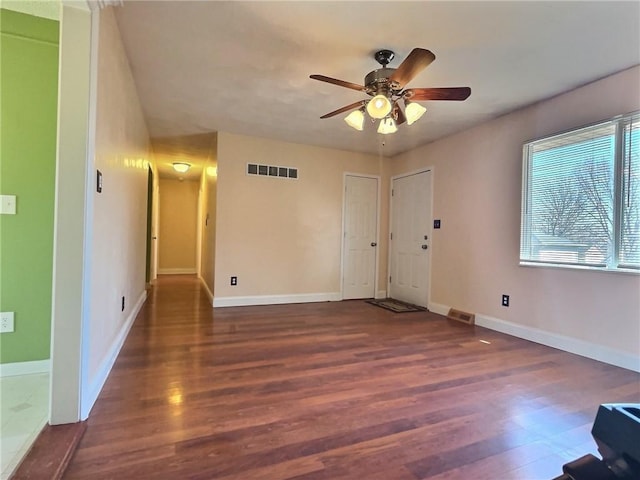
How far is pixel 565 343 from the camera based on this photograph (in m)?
2.94

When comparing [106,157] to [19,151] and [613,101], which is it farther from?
[613,101]

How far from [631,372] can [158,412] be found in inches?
130

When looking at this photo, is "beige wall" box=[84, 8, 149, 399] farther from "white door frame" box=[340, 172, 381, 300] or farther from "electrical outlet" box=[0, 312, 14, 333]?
"white door frame" box=[340, 172, 381, 300]

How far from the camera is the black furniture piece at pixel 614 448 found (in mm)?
603

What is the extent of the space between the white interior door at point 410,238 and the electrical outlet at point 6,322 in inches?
172

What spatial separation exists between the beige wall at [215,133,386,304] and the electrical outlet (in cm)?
234

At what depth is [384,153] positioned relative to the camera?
531 cm

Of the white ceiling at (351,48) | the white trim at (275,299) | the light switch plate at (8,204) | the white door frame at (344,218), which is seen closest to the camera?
the white ceiling at (351,48)

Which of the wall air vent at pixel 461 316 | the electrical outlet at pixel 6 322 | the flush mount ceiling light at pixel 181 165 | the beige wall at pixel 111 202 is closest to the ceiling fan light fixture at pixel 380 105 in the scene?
the beige wall at pixel 111 202

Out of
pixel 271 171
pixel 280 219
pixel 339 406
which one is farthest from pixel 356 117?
pixel 280 219

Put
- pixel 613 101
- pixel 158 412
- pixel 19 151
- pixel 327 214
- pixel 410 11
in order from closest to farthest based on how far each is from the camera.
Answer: pixel 158 412 → pixel 410 11 → pixel 19 151 → pixel 613 101 → pixel 327 214

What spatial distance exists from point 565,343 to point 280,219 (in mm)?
3578

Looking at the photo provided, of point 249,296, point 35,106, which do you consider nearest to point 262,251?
point 249,296

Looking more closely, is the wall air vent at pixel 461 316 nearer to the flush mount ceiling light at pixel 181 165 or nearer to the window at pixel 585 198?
the window at pixel 585 198
